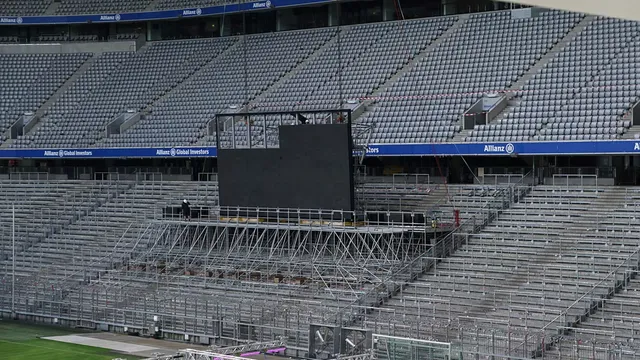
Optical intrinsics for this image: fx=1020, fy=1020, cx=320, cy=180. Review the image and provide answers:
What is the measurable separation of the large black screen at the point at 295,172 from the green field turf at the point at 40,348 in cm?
574

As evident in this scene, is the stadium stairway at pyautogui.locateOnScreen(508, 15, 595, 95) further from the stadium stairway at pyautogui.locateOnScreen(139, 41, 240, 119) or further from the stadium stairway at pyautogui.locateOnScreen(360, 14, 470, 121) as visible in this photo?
the stadium stairway at pyautogui.locateOnScreen(139, 41, 240, 119)

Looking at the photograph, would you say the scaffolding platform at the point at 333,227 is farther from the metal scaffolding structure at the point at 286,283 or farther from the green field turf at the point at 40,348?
the green field turf at the point at 40,348

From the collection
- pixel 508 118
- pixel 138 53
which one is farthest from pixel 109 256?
pixel 138 53

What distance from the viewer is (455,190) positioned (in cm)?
2752

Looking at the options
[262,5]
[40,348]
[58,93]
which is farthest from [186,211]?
[58,93]

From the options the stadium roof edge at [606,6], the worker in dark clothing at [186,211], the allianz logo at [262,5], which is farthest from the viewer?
the allianz logo at [262,5]

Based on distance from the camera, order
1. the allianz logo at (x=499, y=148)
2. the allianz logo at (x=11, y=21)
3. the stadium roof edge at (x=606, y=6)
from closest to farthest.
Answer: the stadium roof edge at (x=606, y=6), the allianz logo at (x=499, y=148), the allianz logo at (x=11, y=21)

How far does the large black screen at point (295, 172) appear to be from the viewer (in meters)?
24.3

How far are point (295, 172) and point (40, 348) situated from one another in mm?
7361

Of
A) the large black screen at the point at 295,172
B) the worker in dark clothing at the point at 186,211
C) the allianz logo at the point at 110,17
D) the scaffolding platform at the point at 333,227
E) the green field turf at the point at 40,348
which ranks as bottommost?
the green field turf at the point at 40,348

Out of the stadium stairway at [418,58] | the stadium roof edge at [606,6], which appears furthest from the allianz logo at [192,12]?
the stadium roof edge at [606,6]

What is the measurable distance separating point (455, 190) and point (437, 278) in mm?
4593

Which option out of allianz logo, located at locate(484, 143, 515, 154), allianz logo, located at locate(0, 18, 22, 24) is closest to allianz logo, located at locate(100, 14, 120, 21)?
allianz logo, located at locate(0, 18, 22, 24)

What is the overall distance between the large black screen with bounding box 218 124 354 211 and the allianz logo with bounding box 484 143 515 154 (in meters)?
4.34
